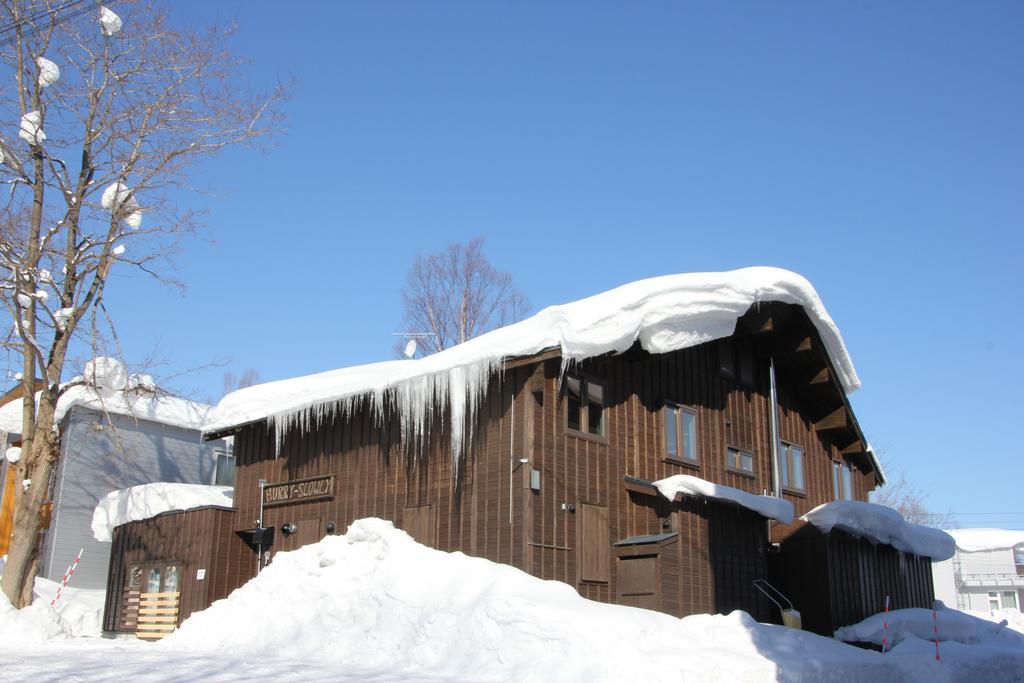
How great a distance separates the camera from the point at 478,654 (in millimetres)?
10242

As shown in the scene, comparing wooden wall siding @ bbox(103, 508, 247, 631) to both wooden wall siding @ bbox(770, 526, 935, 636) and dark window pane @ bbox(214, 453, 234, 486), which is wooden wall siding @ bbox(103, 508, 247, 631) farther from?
wooden wall siding @ bbox(770, 526, 935, 636)

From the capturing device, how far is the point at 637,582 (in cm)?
1316

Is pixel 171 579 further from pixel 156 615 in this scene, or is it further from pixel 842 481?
pixel 842 481

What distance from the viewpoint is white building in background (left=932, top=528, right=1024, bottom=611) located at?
4688 cm

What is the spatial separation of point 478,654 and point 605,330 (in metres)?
4.54

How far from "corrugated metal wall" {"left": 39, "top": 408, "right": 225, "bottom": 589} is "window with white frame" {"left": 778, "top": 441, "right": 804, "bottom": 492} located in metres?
13.4

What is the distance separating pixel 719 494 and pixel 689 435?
2.14 meters

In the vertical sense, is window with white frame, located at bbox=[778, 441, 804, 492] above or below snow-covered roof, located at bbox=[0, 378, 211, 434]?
below

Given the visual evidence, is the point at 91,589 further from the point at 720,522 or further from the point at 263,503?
the point at 720,522

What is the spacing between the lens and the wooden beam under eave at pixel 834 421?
63.1 feet

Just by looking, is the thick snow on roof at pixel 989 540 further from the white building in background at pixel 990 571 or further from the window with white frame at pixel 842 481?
the window with white frame at pixel 842 481

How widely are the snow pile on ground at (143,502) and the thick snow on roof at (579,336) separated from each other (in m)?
4.43

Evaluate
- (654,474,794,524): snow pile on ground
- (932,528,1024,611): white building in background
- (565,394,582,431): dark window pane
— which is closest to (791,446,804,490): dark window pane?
(654,474,794,524): snow pile on ground

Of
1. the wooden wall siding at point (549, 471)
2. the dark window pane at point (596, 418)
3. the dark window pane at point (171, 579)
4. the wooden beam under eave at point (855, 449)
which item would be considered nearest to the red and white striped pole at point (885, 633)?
the wooden wall siding at point (549, 471)
